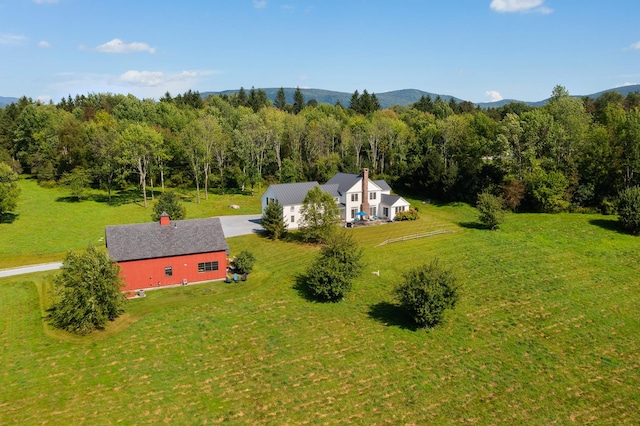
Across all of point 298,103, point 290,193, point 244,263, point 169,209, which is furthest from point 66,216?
point 298,103

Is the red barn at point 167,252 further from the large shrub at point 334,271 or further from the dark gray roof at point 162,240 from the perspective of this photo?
the large shrub at point 334,271

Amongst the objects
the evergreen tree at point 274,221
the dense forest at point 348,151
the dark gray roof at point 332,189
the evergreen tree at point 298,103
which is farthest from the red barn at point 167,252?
the evergreen tree at point 298,103

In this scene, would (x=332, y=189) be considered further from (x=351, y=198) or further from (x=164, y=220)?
(x=164, y=220)

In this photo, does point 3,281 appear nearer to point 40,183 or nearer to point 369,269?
point 369,269

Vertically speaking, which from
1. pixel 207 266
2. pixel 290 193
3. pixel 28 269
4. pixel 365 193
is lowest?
pixel 28 269

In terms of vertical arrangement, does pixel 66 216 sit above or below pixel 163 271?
above

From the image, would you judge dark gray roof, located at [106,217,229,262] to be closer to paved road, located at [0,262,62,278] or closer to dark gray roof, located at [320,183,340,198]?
paved road, located at [0,262,62,278]
